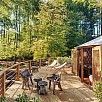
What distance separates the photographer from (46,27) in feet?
64.0

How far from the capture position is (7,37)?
2161 centimetres

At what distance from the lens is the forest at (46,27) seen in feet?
62.7

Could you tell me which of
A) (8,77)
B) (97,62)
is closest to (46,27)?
(97,62)

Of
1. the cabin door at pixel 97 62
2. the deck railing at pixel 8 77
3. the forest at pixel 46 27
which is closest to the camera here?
the deck railing at pixel 8 77

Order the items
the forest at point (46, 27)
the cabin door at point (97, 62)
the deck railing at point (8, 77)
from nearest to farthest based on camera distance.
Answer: the deck railing at point (8, 77), the cabin door at point (97, 62), the forest at point (46, 27)

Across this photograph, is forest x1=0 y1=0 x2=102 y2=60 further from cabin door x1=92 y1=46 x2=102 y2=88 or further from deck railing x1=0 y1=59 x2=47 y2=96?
cabin door x1=92 y1=46 x2=102 y2=88

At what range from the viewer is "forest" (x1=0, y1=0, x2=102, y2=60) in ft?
62.7

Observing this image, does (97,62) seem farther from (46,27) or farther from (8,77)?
(46,27)

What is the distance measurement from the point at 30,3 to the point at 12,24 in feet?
8.93

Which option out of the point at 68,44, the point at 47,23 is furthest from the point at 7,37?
the point at 68,44

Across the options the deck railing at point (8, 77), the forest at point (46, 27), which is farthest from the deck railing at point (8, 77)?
the forest at point (46, 27)

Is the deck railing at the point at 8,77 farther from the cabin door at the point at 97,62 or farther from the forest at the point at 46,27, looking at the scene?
the forest at the point at 46,27

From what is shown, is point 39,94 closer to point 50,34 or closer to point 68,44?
point 50,34

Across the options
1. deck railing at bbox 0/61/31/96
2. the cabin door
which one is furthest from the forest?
the cabin door
